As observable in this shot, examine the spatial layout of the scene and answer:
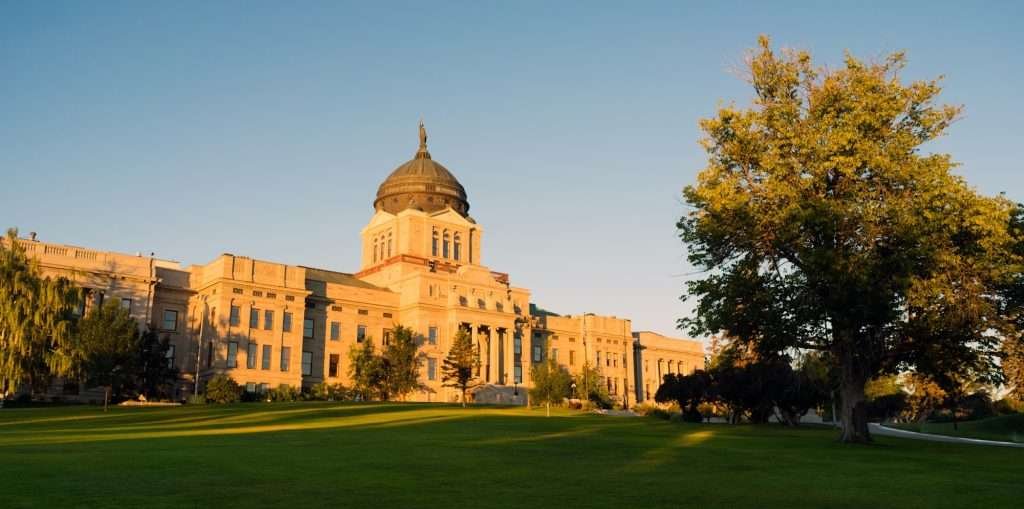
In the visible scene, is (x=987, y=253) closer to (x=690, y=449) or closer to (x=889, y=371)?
(x=889, y=371)

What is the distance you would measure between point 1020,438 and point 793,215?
99.8ft

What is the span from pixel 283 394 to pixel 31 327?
2476 cm

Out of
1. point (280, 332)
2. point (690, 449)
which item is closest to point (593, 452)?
A: point (690, 449)

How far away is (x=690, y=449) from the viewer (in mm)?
27922

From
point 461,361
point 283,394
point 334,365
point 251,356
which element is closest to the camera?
point 283,394

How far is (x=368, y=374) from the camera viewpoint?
266ft

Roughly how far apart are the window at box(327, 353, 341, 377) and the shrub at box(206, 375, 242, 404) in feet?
54.6

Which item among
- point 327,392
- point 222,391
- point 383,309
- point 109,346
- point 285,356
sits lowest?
point 222,391

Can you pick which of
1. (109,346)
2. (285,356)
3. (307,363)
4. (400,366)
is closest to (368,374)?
(400,366)

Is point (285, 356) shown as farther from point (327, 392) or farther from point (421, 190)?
point (421, 190)

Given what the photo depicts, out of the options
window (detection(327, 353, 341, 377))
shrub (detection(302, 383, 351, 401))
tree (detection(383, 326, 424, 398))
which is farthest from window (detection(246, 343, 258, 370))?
tree (detection(383, 326, 424, 398))

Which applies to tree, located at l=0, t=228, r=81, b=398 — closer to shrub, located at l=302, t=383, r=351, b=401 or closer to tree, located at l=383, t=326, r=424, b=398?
shrub, located at l=302, t=383, r=351, b=401

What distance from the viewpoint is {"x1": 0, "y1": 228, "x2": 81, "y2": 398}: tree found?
2040 inches

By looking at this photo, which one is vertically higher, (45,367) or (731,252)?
(731,252)
